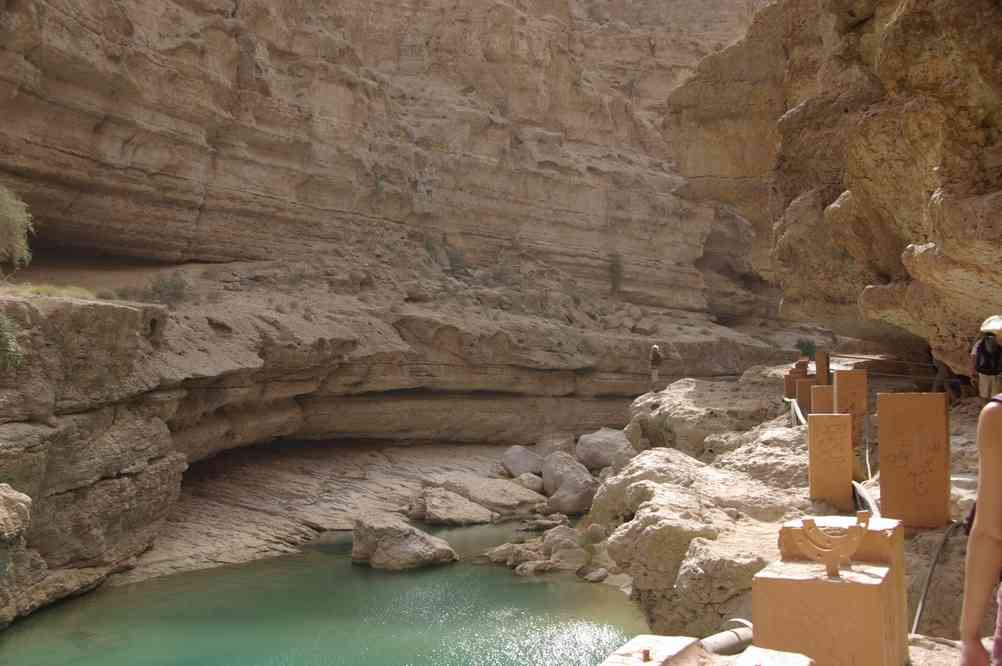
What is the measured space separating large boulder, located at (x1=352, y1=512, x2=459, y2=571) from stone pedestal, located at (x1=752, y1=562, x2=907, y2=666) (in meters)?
11.1

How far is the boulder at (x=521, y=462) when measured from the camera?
21384mm

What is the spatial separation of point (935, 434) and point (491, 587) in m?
8.51

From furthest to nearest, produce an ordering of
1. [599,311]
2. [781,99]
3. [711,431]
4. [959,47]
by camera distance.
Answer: [599,311] → [781,99] → [711,431] → [959,47]

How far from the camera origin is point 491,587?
13500 mm

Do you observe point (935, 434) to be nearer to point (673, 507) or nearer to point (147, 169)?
point (673, 507)

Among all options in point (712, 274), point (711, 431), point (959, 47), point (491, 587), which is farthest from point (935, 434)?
point (712, 274)

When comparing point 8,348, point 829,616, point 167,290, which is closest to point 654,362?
point 167,290

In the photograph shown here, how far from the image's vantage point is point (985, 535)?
2463 mm

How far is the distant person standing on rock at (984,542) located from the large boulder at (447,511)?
15964 millimetres

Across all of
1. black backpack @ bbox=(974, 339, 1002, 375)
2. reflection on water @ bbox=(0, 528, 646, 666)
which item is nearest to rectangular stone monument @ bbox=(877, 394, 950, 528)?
black backpack @ bbox=(974, 339, 1002, 375)

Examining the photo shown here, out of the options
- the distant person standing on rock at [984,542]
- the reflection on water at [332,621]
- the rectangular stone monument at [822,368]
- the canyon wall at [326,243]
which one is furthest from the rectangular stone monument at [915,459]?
the canyon wall at [326,243]

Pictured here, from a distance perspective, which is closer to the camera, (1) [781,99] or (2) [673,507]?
(2) [673,507]

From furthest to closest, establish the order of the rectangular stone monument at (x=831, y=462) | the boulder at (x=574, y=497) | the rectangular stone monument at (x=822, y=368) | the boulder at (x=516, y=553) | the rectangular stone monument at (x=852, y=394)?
the boulder at (x=574, y=497) < the boulder at (x=516, y=553) < the rectangular stone monument at (x=822, y=368) < the rectangular stone monument at (x=852, y=394) < the rectangular stone monument at (x=831, y=462)

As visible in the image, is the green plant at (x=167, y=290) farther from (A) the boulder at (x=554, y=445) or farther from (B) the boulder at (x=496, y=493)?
(A) the boulder at (x=554, y=445)
